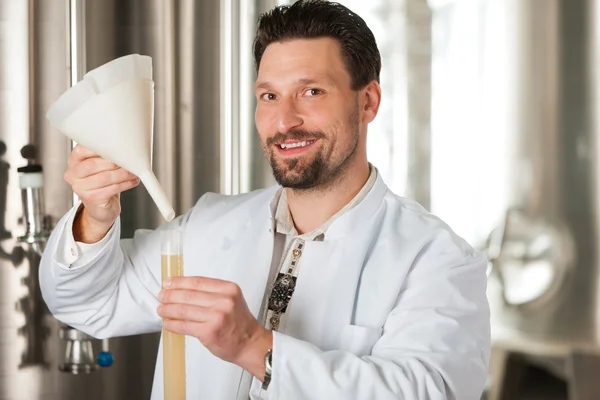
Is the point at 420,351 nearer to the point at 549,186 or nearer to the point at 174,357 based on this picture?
the point at 174,357

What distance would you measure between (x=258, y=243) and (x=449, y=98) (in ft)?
2.87

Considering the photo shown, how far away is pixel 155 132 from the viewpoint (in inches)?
74.8

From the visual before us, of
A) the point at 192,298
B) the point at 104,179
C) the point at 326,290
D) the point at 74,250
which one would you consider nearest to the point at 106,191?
the point at 104,179

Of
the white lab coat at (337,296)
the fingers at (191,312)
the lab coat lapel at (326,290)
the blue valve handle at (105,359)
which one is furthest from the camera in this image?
the blue valve handle at (105,359)

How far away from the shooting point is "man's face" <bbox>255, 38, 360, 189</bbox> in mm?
1348

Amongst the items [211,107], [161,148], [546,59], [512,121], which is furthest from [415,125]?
[161,148]

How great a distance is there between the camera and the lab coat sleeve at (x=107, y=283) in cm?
132

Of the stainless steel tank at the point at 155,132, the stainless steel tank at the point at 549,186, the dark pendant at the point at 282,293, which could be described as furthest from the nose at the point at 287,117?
the stainless steel tank at the point at 549,186

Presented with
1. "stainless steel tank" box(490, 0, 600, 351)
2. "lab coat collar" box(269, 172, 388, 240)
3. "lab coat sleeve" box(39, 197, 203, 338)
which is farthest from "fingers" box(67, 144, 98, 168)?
"stainless steel tank" box(490, 0, 600, 351)

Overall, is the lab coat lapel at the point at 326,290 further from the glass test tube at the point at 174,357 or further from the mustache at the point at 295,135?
the glass test tube at the point at 174,357

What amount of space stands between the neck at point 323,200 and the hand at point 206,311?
1.34ft

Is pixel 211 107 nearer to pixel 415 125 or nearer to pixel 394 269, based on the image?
pixel 415 125

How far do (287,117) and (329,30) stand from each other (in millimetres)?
182

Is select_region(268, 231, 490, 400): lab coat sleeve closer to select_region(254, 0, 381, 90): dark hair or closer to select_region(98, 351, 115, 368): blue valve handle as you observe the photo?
select_region(254, 0, 381, 90): dark hair
